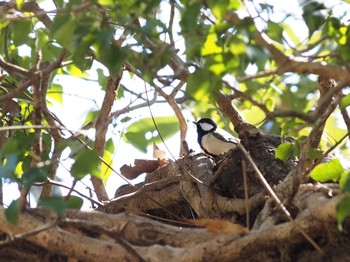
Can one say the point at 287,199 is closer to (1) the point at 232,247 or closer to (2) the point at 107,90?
(1) the point at 232,247

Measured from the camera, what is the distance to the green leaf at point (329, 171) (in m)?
2.81

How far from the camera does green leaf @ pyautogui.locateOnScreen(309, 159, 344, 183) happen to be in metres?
2.81

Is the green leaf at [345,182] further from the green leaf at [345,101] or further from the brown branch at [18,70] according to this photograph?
the brown branch at [18,70]

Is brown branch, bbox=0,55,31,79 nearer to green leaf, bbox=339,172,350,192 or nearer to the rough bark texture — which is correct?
the rough bark texture

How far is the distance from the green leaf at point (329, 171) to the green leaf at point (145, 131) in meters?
1.60

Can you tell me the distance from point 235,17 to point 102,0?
0.48 meters

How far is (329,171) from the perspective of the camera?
2.83 metres

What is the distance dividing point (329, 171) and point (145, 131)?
1788 mm

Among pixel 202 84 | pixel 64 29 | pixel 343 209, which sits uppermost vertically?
pixel 64 29

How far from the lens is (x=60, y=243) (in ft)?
10.5

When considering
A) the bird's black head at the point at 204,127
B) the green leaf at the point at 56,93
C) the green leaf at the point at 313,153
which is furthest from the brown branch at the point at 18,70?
the bird's black head at the point at 204,127

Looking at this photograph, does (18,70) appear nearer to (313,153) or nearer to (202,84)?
(202,84)

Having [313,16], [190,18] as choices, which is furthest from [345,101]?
[190,18]

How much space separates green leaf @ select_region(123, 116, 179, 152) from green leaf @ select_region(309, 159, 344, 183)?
160 cm
